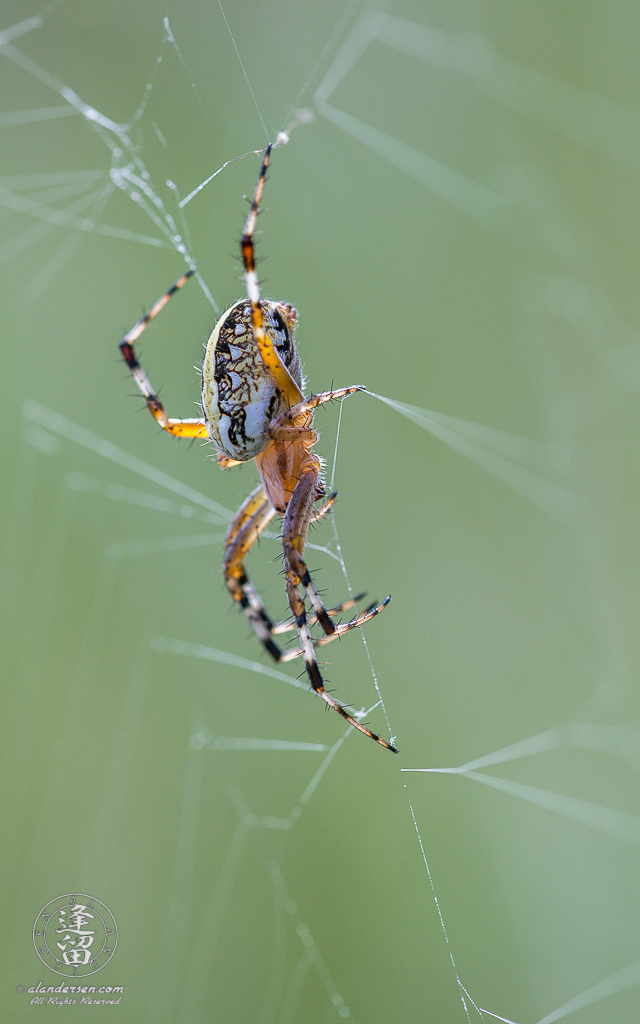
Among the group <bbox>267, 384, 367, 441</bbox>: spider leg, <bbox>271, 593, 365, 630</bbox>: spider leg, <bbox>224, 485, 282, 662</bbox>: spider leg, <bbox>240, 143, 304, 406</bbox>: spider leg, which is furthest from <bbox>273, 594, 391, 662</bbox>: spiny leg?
<bbox>240, 143, 304, 406</bbox>: spider leg

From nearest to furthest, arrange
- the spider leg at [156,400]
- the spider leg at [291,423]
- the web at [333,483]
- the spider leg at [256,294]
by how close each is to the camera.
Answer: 1. the spider leg at [256,294]
2. the spider leg at [291,423]
3. the spider leg at [156,400]
4. the web at [333,483]

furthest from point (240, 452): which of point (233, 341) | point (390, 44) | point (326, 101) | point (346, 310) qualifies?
point (390, 44)

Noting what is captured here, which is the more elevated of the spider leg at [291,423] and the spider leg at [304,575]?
the spider leg at [291,423]

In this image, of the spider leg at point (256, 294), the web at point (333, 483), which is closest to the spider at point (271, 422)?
the spider leg at point (256, 294)

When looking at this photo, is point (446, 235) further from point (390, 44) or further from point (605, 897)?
point (605, 897)

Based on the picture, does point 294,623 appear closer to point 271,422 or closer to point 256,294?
point 271,422

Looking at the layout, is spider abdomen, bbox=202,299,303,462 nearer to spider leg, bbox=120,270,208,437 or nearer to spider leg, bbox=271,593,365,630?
spider leg, bbox=120,270,208,437

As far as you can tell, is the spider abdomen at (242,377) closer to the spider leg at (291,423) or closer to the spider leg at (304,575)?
the spider leg at (291,423)
